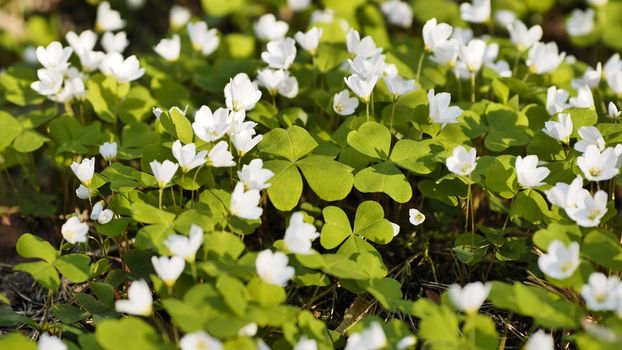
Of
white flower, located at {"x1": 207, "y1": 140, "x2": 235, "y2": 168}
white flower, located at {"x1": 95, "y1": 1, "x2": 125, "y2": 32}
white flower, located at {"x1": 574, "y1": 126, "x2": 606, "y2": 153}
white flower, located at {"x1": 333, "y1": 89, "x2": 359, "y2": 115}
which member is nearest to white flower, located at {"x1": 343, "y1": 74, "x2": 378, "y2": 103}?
white flower, located at {"x1": 333, "y1": 89, "x2": 359, "y2": 115}

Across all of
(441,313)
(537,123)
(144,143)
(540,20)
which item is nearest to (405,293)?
(441,313)

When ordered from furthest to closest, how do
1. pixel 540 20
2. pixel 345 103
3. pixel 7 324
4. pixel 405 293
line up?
1. pixel 540 20
2. pixel 345 103
3. pixel 405 293
4. pixel 7 324

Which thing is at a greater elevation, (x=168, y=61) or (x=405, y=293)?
(x=168, y=61)

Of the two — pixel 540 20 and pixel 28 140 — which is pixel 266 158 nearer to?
pixel 28 140

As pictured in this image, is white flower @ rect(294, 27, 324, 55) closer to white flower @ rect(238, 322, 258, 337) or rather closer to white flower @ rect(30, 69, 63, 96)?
white flower @ rect(30, 69, 63, 96)

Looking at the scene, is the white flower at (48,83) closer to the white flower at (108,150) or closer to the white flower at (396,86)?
the white flower at (108,150)

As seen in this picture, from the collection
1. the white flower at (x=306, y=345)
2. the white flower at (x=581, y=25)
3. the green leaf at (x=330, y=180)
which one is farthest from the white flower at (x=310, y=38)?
the white flower at (x=581, y=25)
